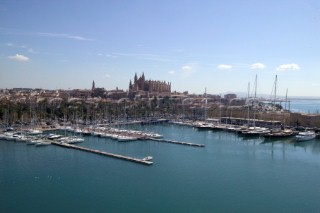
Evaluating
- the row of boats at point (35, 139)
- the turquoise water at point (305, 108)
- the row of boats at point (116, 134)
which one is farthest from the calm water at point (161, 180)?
the turquoise water at point (305, 108)

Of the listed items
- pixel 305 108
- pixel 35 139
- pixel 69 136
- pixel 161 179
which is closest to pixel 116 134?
pixel 69 136

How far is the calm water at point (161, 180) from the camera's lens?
27.7 ft

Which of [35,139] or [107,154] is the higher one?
[35,139]

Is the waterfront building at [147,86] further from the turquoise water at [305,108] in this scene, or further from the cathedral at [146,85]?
the turquoise water at [305,108]

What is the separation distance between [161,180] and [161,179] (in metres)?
0.11

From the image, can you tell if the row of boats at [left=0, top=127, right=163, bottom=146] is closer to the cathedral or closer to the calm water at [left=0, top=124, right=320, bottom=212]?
the calm water at [left=0, top=124, right=320, bottom=212]

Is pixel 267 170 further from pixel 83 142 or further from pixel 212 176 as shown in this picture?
pixel 83 142

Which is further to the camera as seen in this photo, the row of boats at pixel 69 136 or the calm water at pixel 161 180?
the row of boats at pixel 69 136

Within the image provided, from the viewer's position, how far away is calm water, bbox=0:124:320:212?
844 cm

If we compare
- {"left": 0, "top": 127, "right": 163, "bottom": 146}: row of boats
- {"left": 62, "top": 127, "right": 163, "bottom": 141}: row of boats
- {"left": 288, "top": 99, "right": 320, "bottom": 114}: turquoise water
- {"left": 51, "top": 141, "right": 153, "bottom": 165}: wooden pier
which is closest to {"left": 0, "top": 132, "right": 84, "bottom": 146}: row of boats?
{"left": 0, "top": 127, "right": 163, "bottom": 146}: row of boats

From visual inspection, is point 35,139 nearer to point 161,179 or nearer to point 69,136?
point 69,136

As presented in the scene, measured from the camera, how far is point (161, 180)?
10.4m

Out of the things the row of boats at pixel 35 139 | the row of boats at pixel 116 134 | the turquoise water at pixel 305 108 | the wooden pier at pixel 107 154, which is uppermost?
the turquoise water at pixel 305 108

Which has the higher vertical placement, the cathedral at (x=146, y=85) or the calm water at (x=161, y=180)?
the cathedral at (x=146, y=85)
